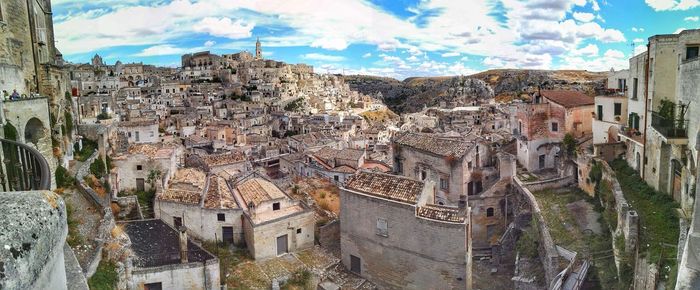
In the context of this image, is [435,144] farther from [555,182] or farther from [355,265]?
[355,265]

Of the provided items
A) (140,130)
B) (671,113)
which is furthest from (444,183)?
(140,130)

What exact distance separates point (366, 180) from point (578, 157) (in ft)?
35.1

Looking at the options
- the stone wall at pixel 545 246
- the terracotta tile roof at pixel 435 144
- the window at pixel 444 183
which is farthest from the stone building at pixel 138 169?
the stone wall at pixel 545 246

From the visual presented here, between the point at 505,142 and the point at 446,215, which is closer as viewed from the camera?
the point at 446,215

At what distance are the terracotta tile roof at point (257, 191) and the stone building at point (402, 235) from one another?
351 centimetres

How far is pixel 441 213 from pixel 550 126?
42.5ft

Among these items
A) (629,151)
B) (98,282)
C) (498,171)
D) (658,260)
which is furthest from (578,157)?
(98,282)

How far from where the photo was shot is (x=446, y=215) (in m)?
18.9

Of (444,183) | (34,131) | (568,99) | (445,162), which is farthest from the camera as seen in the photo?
(568,99)

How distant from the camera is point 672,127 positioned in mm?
16266

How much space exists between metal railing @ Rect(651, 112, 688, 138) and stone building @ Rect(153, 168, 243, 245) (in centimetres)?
1645

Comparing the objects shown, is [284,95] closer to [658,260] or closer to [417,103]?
[417,103]

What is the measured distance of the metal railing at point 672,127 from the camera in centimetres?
1595

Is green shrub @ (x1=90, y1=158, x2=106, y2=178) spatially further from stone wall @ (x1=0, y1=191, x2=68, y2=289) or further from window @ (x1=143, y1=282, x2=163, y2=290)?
stone wall @ (x1=0, y1=191, x2=68, y2=289)
